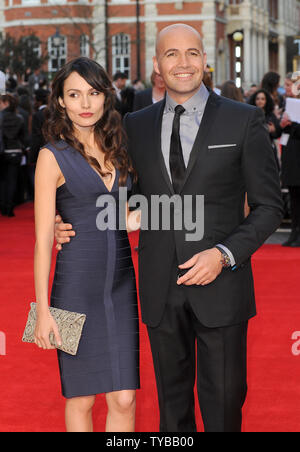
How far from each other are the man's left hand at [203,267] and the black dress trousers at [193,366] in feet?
0.49

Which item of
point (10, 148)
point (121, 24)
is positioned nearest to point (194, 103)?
point (10, 148)

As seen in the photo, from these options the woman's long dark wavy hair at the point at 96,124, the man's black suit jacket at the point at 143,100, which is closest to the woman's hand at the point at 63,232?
the woman's long dark wavy hair at the point at 96,124

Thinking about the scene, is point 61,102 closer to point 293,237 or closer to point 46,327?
point 46,327

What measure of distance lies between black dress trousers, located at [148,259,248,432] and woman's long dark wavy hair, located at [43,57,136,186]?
18.6 inches

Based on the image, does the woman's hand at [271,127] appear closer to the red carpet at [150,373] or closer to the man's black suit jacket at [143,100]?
the man's black suit jacket at [143,100]

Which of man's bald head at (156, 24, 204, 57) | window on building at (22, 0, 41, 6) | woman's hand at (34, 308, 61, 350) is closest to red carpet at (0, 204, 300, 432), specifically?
woman's hand at (34, 308, 61, 350)

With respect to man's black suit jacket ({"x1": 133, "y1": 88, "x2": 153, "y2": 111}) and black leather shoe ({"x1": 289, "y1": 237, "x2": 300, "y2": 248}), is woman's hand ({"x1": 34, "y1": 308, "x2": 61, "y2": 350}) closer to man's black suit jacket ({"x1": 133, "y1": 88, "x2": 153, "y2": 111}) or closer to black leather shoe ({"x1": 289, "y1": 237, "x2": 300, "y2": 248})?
man's black suit jacket ({"x1": 133, "y1": 88, "x2": 153, "y2": 111})

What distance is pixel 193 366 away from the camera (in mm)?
3438

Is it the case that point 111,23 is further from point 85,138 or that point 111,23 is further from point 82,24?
point 85,138

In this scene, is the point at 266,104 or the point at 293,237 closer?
the point at 293,237

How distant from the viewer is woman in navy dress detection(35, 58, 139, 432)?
10.7 feet

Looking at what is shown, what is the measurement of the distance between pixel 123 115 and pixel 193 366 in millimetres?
8293

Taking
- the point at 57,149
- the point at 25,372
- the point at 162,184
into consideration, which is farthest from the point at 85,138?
the point at 25,372

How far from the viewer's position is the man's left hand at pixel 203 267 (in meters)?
3.13
